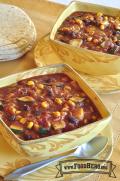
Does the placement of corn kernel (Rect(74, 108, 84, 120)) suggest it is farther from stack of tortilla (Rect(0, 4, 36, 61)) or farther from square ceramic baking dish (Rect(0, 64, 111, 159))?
stack of tortilla (Rect(0, 4, 36, 61))

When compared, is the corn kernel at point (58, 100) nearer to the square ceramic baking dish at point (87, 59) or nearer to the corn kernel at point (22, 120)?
the corn kernel at point (22, 120)

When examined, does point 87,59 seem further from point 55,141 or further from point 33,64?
point 55,141

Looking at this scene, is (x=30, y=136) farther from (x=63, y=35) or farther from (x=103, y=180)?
(x=63, y=35)

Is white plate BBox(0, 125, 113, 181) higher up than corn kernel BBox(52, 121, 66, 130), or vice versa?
corn kernel BBox(52, 121, 66, 130)

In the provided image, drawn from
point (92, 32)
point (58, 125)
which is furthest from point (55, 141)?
point (92, 32)

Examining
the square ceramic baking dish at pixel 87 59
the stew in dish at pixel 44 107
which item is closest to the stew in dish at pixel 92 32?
the square ceramic baking dish at pixel 87 59

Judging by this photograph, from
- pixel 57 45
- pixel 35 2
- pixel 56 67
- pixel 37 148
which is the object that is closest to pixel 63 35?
pixel 57 45

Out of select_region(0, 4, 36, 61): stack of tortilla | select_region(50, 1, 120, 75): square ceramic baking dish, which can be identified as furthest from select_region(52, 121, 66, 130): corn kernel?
select_region(0, 4, 36, 61): stack of tortilla
